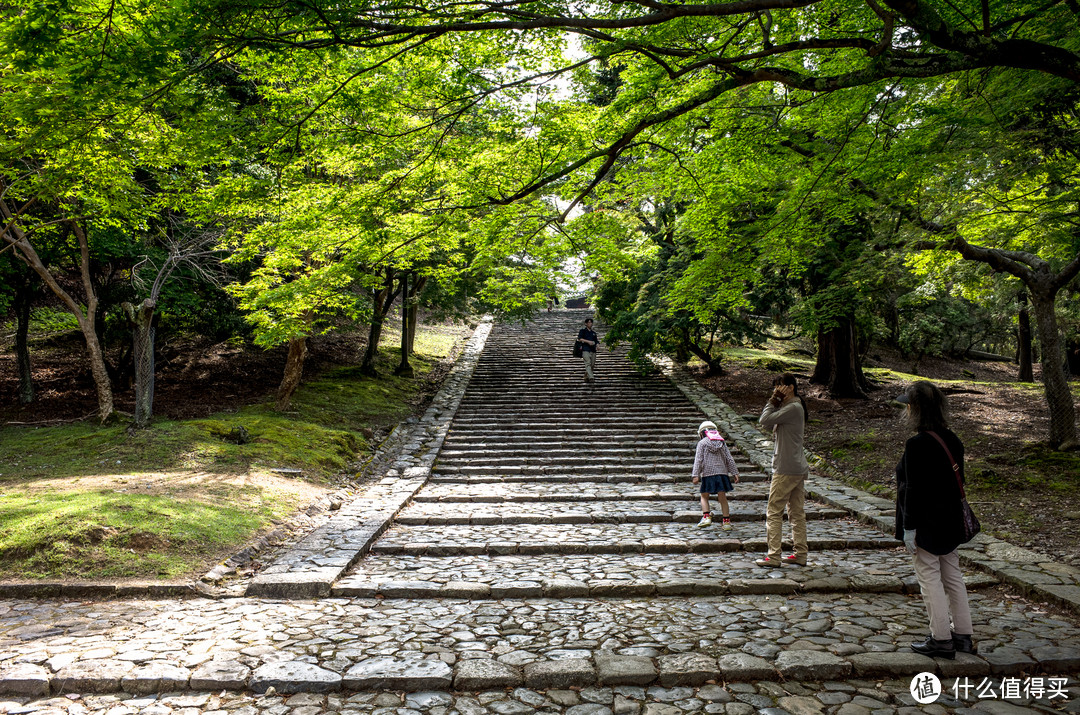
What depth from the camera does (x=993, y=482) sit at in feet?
28.5

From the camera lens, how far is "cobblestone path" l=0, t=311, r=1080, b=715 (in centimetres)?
383

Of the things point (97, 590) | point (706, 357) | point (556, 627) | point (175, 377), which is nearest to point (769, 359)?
point (706, 357)

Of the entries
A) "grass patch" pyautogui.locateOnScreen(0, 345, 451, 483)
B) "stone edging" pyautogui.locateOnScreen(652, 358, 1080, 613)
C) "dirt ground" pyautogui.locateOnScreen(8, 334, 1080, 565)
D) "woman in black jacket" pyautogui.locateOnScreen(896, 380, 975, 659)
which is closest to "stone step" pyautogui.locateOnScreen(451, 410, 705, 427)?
"stone edging" pyautogui.locateOnScreen(652, 358, 1080, 613)

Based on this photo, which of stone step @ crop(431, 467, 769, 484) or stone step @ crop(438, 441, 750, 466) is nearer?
stone step @ crop(431, 467, 769, 484)

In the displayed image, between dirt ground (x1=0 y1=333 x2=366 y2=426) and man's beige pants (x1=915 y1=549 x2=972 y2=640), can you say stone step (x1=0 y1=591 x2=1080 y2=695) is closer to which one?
man's beige pants (x1=915 y1=549 x2=972 y2=640)

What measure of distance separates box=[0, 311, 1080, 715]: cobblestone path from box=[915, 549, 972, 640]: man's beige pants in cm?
23

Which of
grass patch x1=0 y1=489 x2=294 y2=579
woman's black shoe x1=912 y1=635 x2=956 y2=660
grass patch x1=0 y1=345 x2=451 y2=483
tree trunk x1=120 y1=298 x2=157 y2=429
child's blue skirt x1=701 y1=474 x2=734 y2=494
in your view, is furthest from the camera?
tree trunk x1=120 y1=298 x2=157 y2=429

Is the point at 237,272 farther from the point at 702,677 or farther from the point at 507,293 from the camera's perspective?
the point at 702,677

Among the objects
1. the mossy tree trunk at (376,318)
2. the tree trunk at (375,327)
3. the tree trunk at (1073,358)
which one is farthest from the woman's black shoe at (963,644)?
→ the tree trunk at (1073,358)

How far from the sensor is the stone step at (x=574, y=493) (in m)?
9.31

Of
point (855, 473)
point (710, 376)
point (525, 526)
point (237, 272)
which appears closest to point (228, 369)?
point (237, 272)

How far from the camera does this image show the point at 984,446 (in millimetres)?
10680

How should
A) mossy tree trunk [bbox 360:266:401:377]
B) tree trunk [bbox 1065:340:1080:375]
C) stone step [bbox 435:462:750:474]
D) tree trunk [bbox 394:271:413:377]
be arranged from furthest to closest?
tree trunk [bbox 1065:340:1080:375] → tree trunk [bbox 394:271:413:377] → mossy tree trunk [bbox 360:266:401:377] → stone step [bbox 435:462:750:474]

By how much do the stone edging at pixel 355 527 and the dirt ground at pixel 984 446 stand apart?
24.1ft
